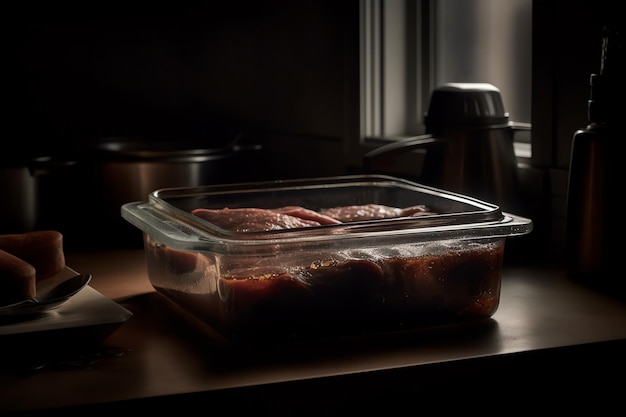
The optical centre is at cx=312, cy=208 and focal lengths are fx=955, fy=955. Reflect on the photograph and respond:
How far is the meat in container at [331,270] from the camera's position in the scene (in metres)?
0.90

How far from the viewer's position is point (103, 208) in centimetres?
154

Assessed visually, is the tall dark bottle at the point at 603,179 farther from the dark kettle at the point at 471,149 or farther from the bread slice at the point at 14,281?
the bread slice at the point at 14,281

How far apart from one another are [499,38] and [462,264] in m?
0.80

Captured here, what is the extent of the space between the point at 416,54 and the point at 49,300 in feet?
3.42

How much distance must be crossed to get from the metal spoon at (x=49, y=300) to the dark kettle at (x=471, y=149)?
47cm

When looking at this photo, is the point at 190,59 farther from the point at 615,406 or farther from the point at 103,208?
the point at 615,406

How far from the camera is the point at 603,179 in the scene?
110 centimetres

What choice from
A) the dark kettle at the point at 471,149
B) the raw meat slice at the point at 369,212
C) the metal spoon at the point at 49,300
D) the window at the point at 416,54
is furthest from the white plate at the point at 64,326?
the window at the point at 416,54

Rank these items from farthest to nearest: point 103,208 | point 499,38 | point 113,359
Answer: point 499,38 < point 103,208 < point 113,359

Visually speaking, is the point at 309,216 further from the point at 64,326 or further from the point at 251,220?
the point at 64,326

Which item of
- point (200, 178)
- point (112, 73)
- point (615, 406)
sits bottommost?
point (615, 406)

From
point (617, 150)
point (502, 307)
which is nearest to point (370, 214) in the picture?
point (502, 307)

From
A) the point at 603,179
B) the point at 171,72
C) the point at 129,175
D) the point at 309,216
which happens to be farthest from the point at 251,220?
the point at 171,72

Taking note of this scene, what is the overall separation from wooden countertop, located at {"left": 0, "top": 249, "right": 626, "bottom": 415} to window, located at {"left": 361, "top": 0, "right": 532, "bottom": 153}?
2.52 feet
